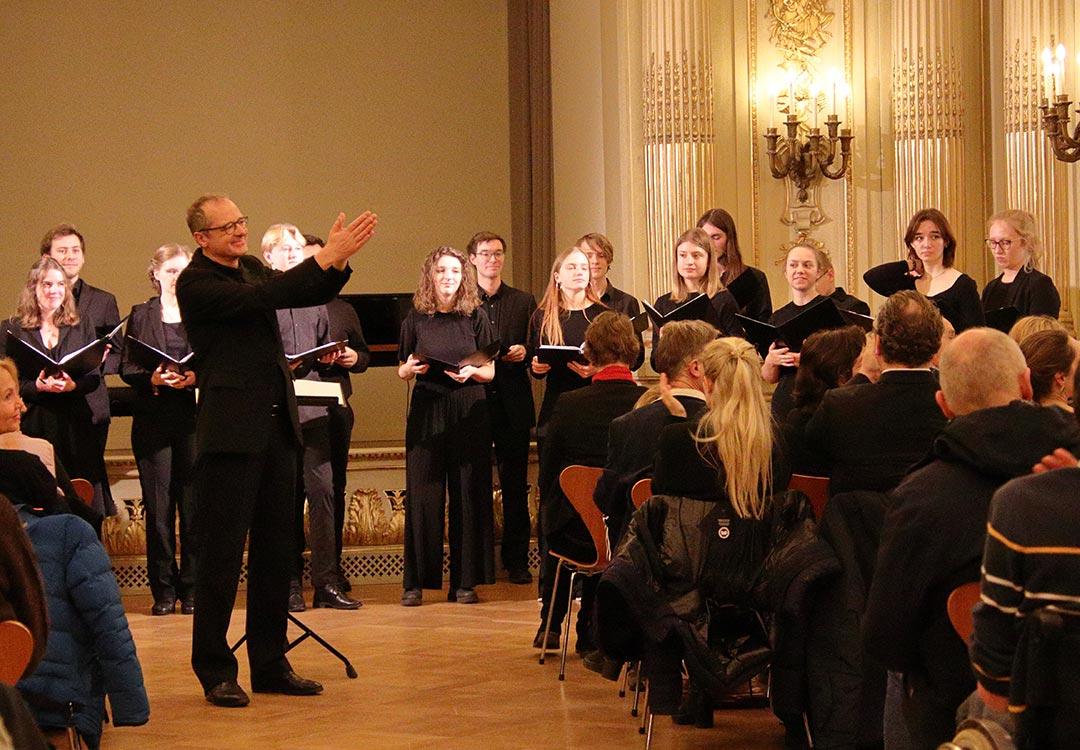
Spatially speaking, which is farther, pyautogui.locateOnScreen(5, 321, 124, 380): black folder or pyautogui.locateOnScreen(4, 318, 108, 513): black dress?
pyautogui.locateOnScreen(4, 318, 108, 513): black dress

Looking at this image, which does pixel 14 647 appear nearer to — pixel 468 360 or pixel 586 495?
pixel 586 495

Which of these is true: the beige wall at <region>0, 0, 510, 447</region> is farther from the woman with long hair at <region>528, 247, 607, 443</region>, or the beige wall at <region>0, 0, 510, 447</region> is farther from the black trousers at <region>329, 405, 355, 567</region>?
the woman with long hair at <region>528, 247, 607, 443</region>

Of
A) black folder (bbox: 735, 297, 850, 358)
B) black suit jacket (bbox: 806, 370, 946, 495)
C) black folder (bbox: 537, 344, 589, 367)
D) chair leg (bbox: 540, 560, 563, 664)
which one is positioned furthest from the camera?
black folder (bbox: 537, 344, 589, 367)

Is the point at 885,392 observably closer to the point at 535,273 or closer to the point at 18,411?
the point at 18,411

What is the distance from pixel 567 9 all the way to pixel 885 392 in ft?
21.6

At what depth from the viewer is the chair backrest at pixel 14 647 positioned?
326 centimetres

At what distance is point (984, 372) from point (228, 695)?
3198mm

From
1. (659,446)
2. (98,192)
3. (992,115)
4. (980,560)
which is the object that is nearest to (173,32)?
(98,192)

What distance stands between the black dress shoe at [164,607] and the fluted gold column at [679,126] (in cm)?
309

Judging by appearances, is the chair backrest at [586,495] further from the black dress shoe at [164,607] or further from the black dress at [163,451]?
the black dress shoe at [164,607]

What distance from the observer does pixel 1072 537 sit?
2641 millimetres

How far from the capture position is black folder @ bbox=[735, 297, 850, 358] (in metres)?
6.52

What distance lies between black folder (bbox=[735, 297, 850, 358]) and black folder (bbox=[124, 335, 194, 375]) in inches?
99.5

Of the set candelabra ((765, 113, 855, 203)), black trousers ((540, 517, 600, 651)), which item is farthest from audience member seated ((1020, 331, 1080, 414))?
candelabra ((765, 113, 855, 203))
